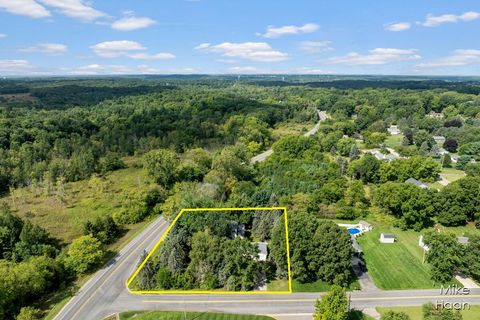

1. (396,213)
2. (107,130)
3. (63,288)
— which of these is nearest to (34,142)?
(107,130)

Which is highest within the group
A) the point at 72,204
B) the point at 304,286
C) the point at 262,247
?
the point at 262,247

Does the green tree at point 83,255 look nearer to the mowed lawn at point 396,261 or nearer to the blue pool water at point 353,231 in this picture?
the mowed lawn at point 396,261

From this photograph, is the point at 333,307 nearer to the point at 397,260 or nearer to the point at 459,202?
the point at 397,260

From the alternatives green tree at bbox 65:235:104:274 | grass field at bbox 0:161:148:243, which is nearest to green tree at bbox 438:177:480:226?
grass field at bbox 0:161:148:243

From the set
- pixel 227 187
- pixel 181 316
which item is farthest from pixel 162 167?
pixel 181 316

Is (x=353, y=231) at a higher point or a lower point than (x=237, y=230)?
lower

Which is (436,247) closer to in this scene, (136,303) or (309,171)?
(309,171)
